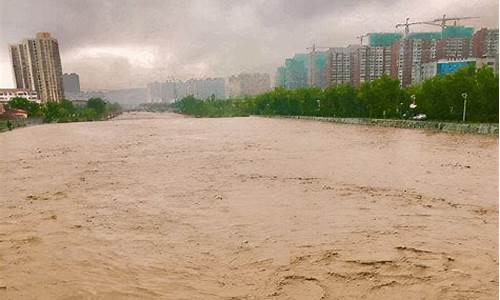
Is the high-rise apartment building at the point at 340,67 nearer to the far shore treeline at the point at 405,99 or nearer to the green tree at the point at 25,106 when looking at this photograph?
the far shore treeline at the point at 405,99

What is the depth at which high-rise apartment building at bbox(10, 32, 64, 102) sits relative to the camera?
12119 centimetres

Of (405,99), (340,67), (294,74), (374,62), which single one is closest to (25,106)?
(405,99)

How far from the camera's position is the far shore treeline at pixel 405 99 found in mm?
29859

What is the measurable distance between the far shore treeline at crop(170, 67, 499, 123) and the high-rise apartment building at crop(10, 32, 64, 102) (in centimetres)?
9223

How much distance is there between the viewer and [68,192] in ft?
37.7

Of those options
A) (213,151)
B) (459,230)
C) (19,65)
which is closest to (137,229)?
(459,230)

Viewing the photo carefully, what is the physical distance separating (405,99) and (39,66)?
125258mm

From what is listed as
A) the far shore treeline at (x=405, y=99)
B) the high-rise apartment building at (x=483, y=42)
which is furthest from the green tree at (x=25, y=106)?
the high-rise apartment building at (x=483, y=42)

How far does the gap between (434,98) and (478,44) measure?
6172cm

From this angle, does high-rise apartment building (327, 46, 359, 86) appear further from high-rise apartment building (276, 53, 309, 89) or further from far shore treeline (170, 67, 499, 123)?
high-rise apartment building (276, 53, 309, 89)

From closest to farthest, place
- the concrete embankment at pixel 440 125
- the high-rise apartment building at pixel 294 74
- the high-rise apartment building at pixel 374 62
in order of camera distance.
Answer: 1. the concrete embankment at pixel 440 125
2. the high-rise apartment building at pixel 374 62
3. the high-rise apartment building at pixel 294 74

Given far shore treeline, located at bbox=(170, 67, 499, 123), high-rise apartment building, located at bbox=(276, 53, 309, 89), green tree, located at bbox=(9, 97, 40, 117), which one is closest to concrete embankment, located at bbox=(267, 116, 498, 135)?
far shore treeline, located at bbox=(170, 67, 499, 123)

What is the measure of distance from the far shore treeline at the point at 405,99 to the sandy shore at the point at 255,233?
18.7 m

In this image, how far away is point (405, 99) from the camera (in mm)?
41031
